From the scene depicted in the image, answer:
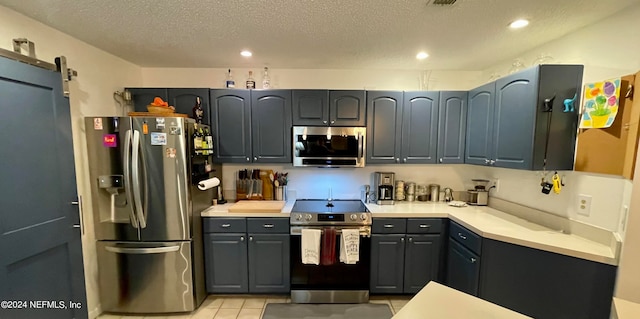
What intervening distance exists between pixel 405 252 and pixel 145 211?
244cm

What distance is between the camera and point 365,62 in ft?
8.80

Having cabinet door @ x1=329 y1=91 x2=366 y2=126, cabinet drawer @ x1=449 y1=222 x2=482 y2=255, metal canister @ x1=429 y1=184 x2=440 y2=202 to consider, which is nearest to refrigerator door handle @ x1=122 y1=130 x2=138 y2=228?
cabinet door @ x1=329 y1=91 x2=366 y2=126

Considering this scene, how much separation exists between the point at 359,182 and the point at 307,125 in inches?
37.9

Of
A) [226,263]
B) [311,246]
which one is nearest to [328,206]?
[311,246]

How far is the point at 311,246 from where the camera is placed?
2.39 meters

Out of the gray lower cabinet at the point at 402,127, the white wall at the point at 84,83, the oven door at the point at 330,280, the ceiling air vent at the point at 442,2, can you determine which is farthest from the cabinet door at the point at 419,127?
the white wall at the point at 84,83

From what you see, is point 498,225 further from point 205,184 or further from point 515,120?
point 205,184

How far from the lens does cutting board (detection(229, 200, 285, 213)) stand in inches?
98.8

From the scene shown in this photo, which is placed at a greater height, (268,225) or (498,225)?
(498,225)

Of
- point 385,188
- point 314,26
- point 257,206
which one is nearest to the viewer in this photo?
point 314,26

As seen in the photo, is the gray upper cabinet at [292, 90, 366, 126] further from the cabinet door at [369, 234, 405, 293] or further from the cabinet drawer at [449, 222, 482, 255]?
the cabinet drawer at [449, 222, 482, 255]

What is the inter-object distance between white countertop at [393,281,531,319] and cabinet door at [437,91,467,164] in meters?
1.94

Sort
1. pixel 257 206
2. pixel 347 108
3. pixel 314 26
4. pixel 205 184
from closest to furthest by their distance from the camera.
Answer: pixel 314 26 → pixel 205 184 → pixel 257 206 → pixel 347 108

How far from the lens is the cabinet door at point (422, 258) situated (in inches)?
98.1
